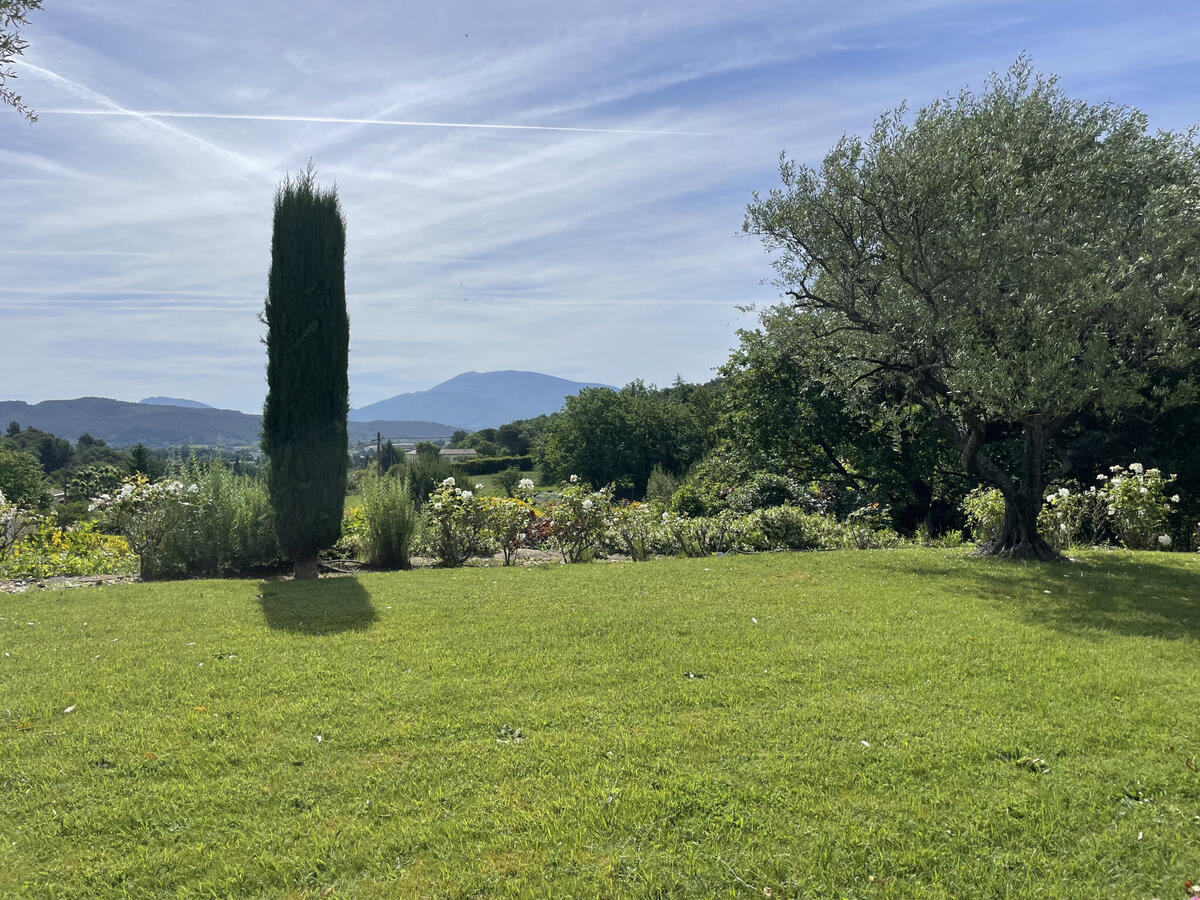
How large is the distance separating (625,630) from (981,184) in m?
6.77

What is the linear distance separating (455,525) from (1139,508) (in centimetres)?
1051

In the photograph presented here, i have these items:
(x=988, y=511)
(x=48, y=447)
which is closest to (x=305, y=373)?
(x=988, y=511)

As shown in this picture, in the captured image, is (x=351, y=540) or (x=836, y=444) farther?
(x=836, y=444)

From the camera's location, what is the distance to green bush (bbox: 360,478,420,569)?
10312mm

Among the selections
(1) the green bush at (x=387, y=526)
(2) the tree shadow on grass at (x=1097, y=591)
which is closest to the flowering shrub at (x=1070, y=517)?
(2) the tree shadow on grass at (x=1097, y=591)

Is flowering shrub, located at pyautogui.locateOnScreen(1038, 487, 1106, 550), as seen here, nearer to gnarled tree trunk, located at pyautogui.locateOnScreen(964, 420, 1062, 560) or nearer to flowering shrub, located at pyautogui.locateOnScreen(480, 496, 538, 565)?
gnarled tree trunk, located at pyautogui.locateOnScreen(964, 420, 1062, 560)

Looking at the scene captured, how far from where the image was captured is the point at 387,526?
10.3 metres

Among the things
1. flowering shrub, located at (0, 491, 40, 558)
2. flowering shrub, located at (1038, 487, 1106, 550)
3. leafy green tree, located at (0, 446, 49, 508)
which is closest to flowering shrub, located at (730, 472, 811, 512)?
flowering shrub, located at (1038, 487, 1106, 550)

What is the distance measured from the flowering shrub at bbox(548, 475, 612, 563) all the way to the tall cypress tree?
10.4 feet

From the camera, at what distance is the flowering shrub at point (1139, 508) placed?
1077cm

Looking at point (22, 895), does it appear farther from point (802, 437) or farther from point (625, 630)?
point (802, 437)

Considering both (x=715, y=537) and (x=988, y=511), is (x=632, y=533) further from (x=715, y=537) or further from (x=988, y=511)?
(x=988, y=511)

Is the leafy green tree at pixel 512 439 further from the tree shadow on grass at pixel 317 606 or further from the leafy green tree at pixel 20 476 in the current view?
the tree shadow on grass at pixel 317 606

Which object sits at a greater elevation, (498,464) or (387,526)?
(498,464)
